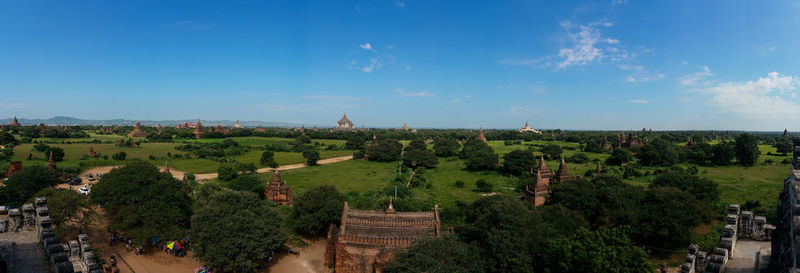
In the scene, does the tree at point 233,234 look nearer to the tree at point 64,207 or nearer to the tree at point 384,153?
the tree at point 64,207

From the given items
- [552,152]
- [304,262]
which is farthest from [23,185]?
[552,152]

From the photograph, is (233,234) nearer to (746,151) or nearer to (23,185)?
(23,185)

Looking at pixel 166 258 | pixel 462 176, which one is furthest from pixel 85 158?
pixel 462 176

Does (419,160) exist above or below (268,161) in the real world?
above

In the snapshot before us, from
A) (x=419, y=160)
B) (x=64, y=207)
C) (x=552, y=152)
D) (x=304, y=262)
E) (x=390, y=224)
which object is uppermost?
(x=552, y=152)

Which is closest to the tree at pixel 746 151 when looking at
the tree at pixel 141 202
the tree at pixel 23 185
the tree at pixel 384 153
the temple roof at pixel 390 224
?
the tree at pixel 384 153

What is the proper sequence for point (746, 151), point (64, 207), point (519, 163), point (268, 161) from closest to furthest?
1. point (64, 207)
2. point (519, 163)
3. point (746, 151)
4. point (268, 161)

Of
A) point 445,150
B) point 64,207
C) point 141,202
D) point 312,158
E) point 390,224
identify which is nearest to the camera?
point 390,224
